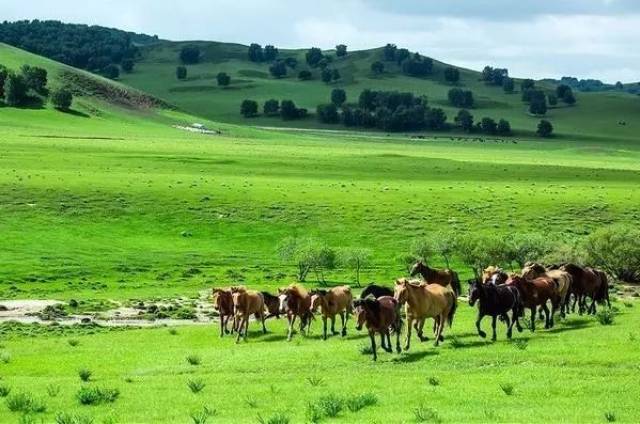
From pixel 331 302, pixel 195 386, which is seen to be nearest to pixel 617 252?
pixel 331 302

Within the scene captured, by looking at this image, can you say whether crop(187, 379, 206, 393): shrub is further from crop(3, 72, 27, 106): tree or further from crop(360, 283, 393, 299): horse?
crop(3, 72, 27, 106): tree

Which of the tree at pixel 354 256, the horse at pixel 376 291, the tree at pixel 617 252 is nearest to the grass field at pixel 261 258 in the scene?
the tree at pixel 354 256

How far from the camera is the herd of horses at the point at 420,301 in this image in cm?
2936

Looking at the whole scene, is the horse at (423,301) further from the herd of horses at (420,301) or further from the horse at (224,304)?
the horse at (224,304)

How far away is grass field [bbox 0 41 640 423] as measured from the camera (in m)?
22.0

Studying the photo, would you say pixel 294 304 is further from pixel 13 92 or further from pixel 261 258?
pixel 13 92

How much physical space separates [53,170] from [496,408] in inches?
3456

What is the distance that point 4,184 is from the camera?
281 ft

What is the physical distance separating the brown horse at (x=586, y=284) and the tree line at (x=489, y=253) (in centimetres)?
1988

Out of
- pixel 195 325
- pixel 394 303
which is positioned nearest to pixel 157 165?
pixel 195 325

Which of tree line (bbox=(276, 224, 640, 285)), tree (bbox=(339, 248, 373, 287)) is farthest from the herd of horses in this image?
tree line (bbox=(276, 224, 640, 285))

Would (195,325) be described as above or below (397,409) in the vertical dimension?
below

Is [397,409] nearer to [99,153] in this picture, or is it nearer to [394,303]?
[394,303]

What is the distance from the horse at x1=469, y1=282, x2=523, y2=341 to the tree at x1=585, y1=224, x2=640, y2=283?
106ft
